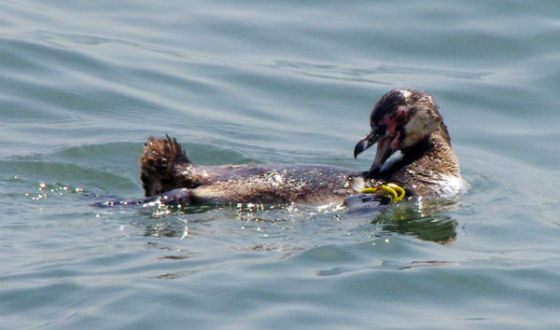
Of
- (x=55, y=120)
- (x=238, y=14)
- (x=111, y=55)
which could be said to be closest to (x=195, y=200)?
(x=55, y=120)

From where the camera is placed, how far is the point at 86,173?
39.4 feet

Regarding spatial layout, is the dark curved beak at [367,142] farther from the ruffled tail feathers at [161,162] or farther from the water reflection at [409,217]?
Result: the ruffled tail feathers at [161,162]

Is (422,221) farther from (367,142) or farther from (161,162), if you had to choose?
(161,162)

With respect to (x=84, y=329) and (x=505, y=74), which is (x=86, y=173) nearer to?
(x=84, y=329)

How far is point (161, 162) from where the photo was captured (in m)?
10.5

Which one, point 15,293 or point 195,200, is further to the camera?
point 195,200

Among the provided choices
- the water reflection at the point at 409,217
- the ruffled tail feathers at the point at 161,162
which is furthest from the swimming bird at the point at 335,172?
the water reflection at the point at 409,217

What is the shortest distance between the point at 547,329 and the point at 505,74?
24.3 ft

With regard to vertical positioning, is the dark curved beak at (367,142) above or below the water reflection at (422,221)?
above

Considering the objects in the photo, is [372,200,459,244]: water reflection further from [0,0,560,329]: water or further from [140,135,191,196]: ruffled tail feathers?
[140,135,191,196]: ruffled tail feathers

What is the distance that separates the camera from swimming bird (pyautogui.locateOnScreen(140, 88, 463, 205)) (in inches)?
413

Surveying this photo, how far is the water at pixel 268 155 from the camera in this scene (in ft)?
28.1

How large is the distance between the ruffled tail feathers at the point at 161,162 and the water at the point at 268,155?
393 millimetres

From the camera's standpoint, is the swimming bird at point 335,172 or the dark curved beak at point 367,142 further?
the dark curved beak at point 367,142
